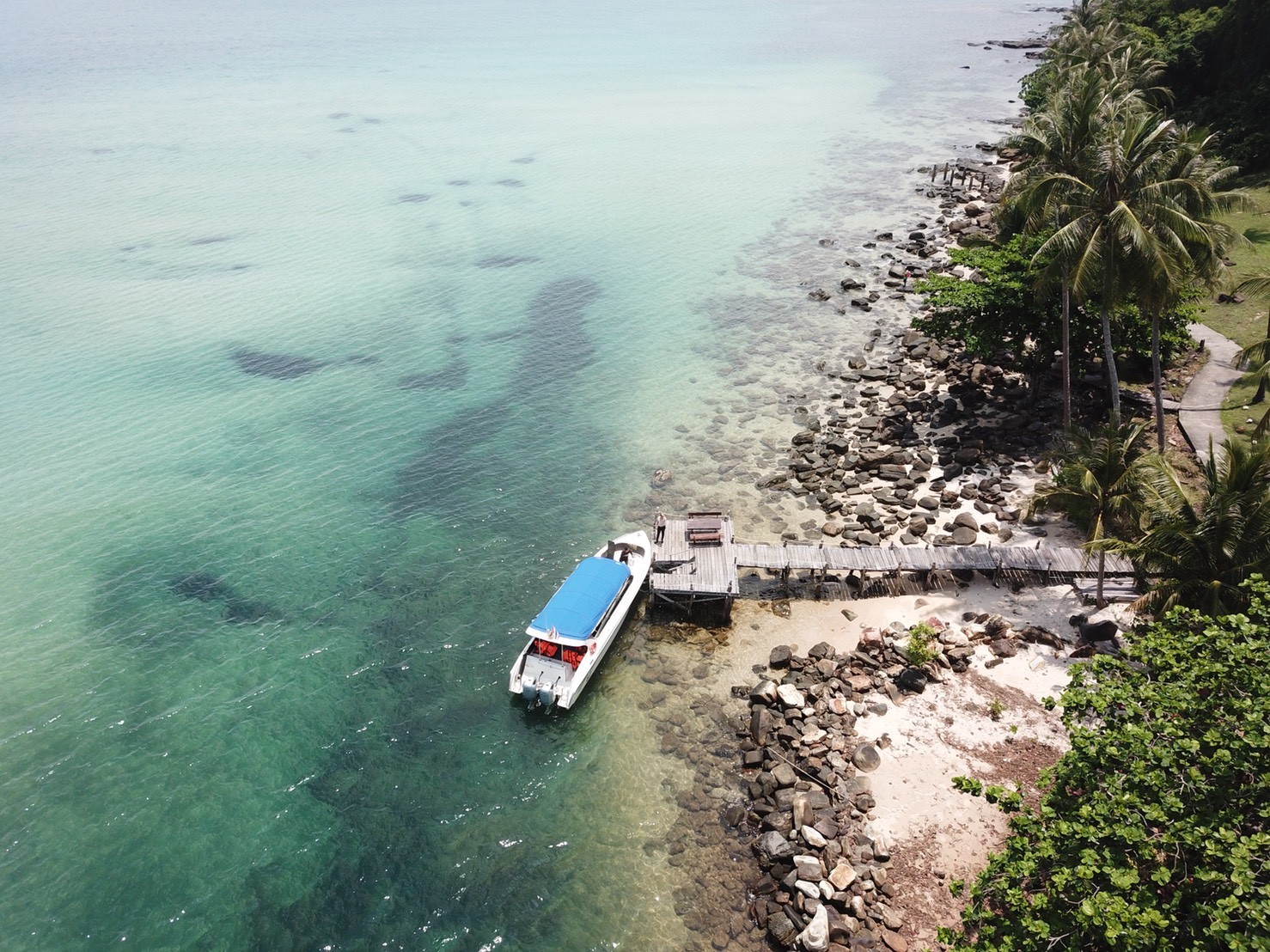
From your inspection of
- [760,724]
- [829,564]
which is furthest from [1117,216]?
[760,724]

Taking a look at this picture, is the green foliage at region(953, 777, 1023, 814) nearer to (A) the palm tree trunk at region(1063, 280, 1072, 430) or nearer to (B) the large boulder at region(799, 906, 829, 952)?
(B) the large boulder at region(799, 906, 829, 952)

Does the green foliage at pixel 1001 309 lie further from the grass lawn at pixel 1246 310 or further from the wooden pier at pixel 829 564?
the wooden pier at pixel 829 564

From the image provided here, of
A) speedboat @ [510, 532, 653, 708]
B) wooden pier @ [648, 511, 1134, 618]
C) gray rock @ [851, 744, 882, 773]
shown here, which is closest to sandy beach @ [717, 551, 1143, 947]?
gray rock @ [851, 744, 882, 773]

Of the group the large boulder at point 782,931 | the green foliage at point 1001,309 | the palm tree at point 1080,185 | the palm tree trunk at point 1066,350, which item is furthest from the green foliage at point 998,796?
the green foliage at point 1001,309

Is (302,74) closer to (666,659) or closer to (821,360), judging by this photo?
(821,360)

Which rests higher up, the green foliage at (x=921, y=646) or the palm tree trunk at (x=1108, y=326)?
the palm tree trunk at (x=1108, y=326)

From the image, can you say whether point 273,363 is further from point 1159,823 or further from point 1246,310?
point 1246,310

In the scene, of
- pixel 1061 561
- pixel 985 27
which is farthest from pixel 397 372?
pixel 985 27
